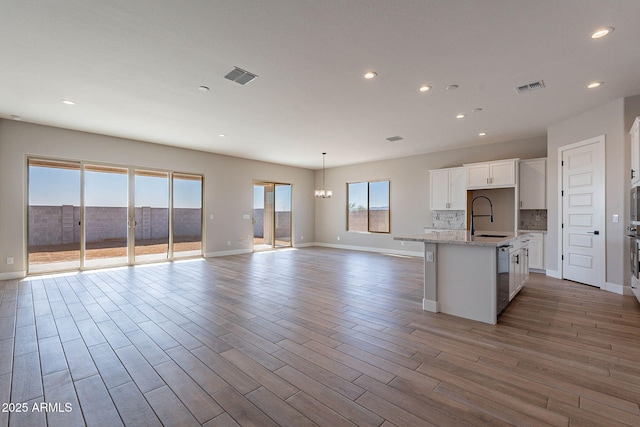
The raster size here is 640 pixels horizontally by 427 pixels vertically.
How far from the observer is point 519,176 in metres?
6.15

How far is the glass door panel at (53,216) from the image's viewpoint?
559 cm

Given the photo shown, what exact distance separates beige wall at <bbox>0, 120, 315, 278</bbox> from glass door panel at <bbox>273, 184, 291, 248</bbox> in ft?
0.74

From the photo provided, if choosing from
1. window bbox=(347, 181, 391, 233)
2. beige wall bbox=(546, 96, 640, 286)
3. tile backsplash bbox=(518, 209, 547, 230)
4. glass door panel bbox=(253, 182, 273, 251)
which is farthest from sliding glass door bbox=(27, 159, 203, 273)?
beige wall bbox=(546, 96, 640, 286)

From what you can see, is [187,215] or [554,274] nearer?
[554,274]

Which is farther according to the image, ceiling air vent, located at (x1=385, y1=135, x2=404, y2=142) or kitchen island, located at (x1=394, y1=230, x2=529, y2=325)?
ceiling air vent, located at (x1=385, y1=135, x2=404, y2=142)

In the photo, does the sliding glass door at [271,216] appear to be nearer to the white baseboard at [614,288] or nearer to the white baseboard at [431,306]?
the white baseboard at [431,306]

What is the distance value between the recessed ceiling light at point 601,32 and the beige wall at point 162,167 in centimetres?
788

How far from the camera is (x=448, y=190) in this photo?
7.36 m

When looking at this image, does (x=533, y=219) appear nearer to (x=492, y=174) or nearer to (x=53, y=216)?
(x=492, y=174)

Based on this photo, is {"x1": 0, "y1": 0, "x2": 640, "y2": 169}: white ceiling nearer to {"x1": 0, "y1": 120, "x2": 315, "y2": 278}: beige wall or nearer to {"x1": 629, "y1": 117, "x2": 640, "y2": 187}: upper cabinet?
{"x1": 0, "y1": 120, "x2": 315, "y2": 278}: beige wall

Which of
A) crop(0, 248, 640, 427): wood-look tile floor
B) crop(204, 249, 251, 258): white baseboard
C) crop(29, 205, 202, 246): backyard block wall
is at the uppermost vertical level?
crop(29, 205, 202, 246): backyard block wall

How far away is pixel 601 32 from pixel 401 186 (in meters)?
6.08

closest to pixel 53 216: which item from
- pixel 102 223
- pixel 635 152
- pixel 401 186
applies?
pixel 102 223

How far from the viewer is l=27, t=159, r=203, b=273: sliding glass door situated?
18.7 feet
